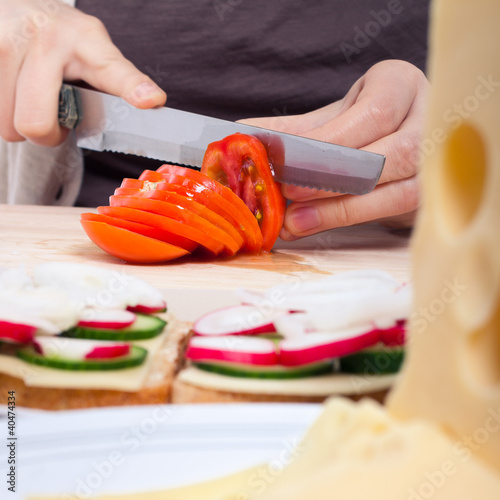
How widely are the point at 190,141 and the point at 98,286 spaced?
3.22 ft

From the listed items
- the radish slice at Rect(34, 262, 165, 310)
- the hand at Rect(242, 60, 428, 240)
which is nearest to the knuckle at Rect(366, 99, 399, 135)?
the hand at Rect(242, 60, 428, 240)

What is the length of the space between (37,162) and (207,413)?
2.55m

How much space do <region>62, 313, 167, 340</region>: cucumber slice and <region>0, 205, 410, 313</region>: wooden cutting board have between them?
0.77ft

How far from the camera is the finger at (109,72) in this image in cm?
198

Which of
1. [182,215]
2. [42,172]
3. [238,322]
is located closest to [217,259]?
[182,215]

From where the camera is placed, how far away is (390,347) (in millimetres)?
837

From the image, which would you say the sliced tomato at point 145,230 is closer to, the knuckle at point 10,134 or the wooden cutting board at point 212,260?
the wooden cutting board at point 212,260

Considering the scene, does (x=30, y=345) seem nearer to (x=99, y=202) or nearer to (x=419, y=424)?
(x=419, y=424)

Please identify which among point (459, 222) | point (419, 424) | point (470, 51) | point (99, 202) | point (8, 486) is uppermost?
point (470, 51)

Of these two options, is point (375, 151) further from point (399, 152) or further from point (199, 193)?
point (199, 193)

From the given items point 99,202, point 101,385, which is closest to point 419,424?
point 101,385

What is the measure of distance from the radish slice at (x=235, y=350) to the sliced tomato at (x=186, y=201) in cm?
85

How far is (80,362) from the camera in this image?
2.62 ft

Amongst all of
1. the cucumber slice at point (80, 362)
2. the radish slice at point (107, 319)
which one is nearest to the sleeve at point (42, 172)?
the radish slice at point (107, 319)
